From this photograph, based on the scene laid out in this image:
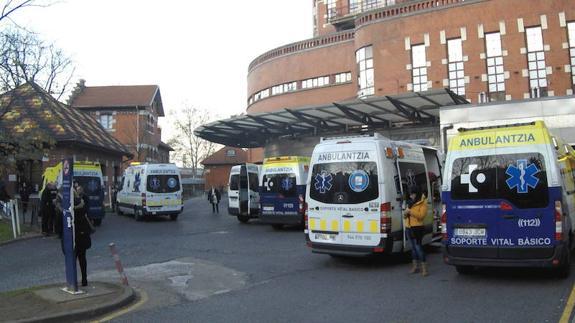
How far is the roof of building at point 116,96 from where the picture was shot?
54.7m

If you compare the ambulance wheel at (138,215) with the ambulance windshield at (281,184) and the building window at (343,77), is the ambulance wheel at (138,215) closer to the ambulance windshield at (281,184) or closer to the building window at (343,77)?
the ambulance windshield at (281,184)

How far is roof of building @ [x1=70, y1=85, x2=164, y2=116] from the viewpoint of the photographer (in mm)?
54656

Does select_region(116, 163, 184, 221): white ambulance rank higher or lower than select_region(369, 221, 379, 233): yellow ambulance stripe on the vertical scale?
higher

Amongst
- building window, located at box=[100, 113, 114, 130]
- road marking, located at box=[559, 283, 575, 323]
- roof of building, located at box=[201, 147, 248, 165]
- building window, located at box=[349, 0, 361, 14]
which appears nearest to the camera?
road marking, located at box=[559, 283, 575, 323]

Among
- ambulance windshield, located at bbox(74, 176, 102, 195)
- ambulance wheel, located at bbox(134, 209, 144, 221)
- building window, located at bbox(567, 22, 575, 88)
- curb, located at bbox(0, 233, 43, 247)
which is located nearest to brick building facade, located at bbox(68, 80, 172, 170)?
ambulance wheel, located at bbox(134, 209, 144, 221)

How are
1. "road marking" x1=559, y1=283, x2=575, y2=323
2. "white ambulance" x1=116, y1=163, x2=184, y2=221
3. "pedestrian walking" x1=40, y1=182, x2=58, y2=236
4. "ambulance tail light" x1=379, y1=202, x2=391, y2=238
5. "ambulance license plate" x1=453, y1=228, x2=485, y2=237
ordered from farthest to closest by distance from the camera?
"white ambulance" x1=116, y1=163, x2=184, y2=221 < "pedestrian walking" x1=40, y1=182, x2=58, y2=236 < "ambulance tail light" x1=379, y1=202, x2=391, y2=238 < "ambulance license plate" x1=453, y1=228, x2=485, y2=237 < "road marking" x1=559, y1=283, x2=575, y2=323

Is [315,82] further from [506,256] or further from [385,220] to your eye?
[506,256]

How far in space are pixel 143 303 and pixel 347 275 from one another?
3653 mm

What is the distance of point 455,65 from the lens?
105 ft

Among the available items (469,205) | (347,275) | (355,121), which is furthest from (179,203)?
(469,205)

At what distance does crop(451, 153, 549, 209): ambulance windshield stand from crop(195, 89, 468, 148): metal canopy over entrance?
13753 millimetres

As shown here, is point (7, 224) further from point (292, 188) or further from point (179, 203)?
point (292, 188)

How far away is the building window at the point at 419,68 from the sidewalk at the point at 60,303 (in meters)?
28.3

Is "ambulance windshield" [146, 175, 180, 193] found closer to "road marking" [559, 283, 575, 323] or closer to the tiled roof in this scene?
"road marking" [559, 283, 575, 323]
